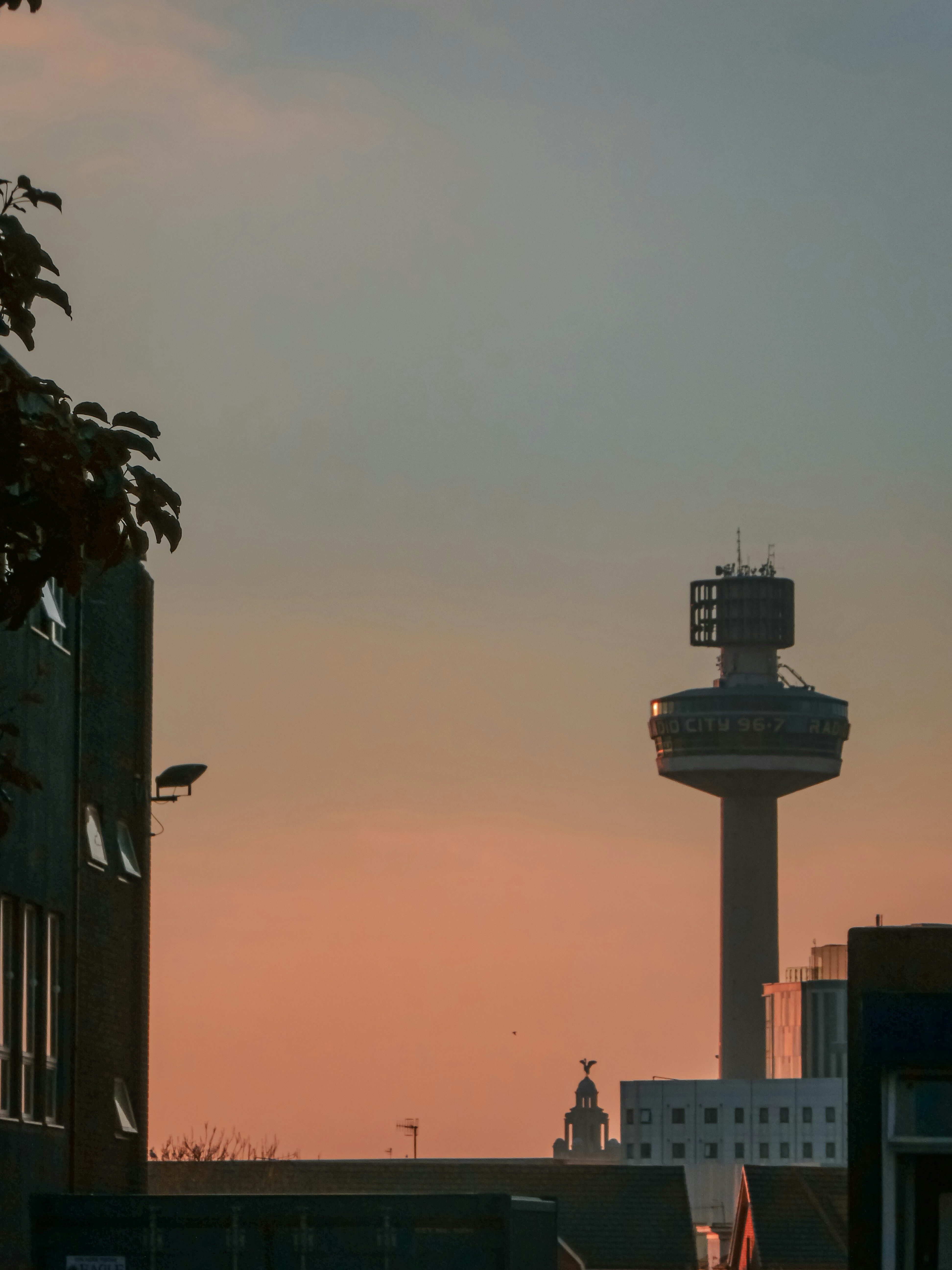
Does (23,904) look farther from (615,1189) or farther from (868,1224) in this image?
(615,1189)

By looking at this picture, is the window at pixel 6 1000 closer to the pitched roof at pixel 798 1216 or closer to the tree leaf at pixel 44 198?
the tree leaf at pixel 44 198

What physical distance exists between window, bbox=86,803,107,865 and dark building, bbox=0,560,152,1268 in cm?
3

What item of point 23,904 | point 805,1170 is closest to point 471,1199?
point 23,904

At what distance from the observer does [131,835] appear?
35594 mm

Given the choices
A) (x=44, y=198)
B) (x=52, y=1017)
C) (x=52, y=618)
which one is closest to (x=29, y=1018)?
(x=52, y=1017)

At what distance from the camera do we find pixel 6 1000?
2814cm

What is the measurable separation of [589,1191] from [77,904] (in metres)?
72.5

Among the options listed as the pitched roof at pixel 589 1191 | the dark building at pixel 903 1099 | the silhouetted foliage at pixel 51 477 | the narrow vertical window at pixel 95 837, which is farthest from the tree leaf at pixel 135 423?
the pitched roof at pixel 589 1191

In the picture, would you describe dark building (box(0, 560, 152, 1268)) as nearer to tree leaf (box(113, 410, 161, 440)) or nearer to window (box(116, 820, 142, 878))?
window (box(116, 820, 142, 878))

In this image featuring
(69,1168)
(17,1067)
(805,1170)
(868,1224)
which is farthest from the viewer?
(805,1170)

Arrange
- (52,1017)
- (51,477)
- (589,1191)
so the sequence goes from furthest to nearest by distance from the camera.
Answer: (589,1191), (52,1017), (51,477)

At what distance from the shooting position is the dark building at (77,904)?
2820cm

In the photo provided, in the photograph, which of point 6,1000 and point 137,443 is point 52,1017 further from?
point 137,443

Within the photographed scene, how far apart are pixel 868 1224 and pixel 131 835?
61.3ft
